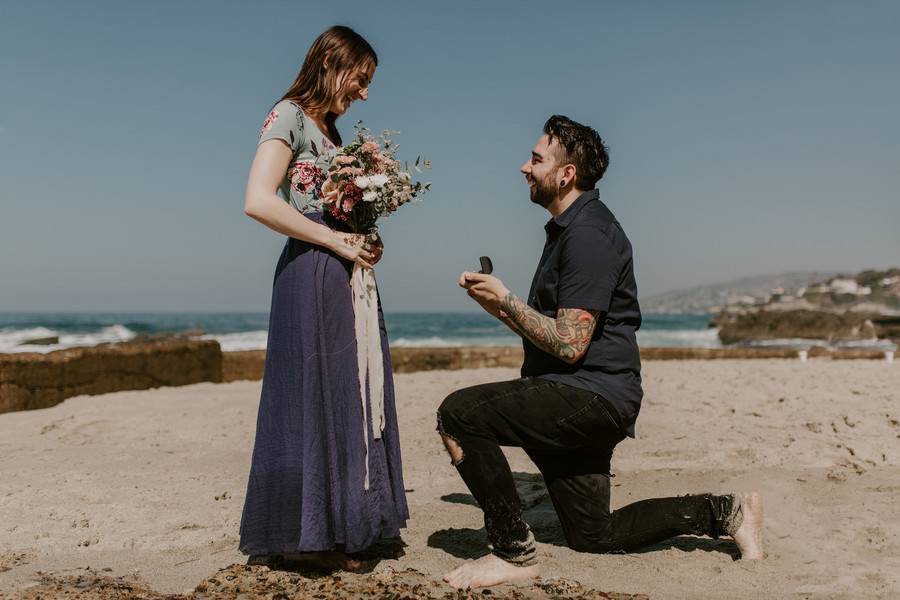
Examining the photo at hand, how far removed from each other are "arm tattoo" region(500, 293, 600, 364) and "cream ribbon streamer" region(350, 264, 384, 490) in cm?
58

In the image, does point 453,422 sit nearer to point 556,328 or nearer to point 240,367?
point 556,328

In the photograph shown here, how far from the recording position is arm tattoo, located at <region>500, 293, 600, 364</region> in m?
3.03

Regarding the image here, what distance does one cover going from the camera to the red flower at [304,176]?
326cm

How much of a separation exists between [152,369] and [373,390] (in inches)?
240

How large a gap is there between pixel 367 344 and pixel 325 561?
929mm

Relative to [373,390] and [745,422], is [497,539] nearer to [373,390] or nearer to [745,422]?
[373,390]

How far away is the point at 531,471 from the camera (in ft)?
17.0

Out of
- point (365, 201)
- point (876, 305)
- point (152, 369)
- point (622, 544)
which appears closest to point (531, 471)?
point (622, 544)

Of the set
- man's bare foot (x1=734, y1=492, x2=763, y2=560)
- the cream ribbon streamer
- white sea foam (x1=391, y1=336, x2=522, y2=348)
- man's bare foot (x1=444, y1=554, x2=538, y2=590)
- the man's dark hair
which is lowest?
white sea foam (x1=391, y1=336, x2=522, y2=348)

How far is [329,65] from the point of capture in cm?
327

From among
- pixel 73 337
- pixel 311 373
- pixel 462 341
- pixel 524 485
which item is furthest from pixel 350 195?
pixel 73 337

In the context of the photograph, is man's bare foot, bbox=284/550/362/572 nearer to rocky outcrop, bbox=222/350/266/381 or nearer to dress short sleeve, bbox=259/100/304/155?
dress short sleeve, bbox=259/100/304/155

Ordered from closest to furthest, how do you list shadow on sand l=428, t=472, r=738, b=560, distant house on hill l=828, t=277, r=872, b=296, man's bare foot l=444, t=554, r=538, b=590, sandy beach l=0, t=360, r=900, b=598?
1. man's bare foot l=444, t=554, r=538, b=590
2. sandy beach l=0, t=360, r=900, b=598
3. shadow on sand l=428, t=472, r=738, b=560
4. distant house on hill l=828, t=277, r=872, b=296

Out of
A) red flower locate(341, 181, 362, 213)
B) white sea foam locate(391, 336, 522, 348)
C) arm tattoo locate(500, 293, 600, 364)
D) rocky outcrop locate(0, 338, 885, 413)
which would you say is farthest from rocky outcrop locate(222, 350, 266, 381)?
white sea foam locate(391, 336, 522, 348)
